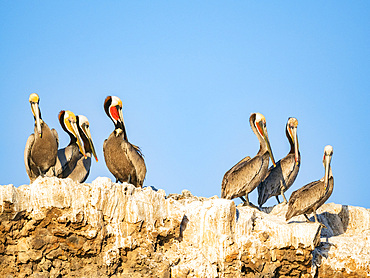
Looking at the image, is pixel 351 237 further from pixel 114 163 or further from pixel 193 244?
pixel 114 163

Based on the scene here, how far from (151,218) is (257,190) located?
14.9ft

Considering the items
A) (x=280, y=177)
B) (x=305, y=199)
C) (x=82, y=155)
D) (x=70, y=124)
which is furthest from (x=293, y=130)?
(x=70, y=124)

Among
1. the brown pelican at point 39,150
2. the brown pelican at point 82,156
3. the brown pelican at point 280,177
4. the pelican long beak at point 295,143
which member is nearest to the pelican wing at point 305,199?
the brown pelican at point 280,177

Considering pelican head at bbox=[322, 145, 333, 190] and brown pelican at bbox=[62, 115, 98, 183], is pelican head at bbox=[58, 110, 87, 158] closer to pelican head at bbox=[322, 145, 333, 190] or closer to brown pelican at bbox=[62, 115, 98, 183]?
brown pelican at bbox=[62, 115, 98, 183]

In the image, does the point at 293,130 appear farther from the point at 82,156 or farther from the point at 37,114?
the point at 37,114

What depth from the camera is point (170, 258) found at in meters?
11.5

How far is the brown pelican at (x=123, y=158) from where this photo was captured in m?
13.6

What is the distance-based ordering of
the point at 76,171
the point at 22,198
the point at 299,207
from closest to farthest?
1. the point at 22,198
2. the point at 299,207
3. the point at 76,171

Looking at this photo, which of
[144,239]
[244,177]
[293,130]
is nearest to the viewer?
[144,239]

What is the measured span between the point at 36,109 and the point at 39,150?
83 centimetres

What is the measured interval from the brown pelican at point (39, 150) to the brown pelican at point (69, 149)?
32 centimetres

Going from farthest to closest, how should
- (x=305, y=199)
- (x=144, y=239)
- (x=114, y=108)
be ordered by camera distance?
(x=114, y=108) < (x=305, y=199) < (x=144, y=239)

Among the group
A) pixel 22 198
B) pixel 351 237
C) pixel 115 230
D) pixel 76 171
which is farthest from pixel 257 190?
pixel 22 198

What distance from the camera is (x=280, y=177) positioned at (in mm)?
15391
